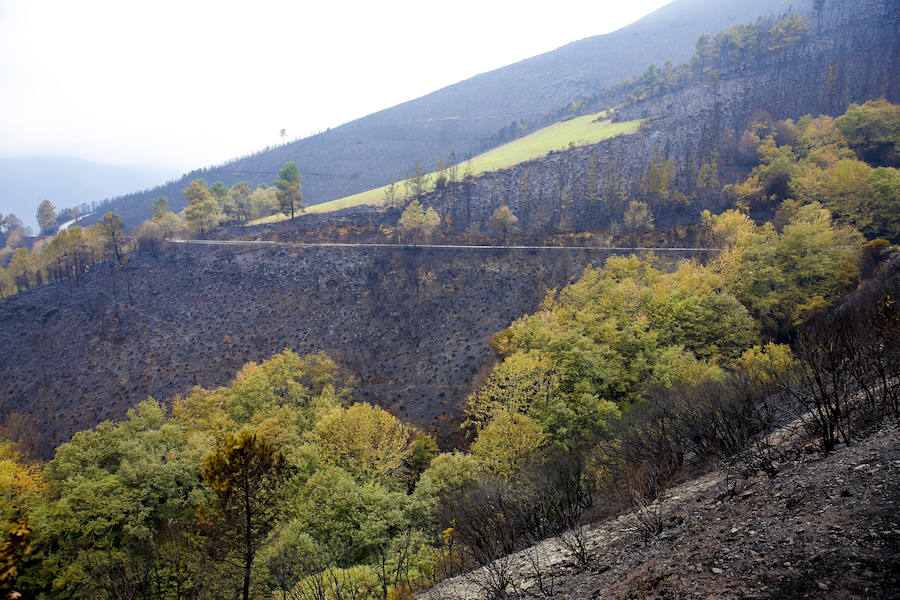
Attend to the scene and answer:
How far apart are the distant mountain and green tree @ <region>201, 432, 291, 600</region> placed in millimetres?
127399

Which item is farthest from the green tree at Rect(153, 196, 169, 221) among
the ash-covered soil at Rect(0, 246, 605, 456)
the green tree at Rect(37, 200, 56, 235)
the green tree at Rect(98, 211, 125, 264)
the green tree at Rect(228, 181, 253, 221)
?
the green tree at Rect(37, 200, 56, 235)

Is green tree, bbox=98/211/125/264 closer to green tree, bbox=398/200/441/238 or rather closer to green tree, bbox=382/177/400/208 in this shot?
green tree, bbox=382/177/400/208

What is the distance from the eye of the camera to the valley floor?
6.47 metres

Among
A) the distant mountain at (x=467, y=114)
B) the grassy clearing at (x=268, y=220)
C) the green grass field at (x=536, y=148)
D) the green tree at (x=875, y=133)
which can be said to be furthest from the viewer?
the distant mountain at (x=467, y=114)

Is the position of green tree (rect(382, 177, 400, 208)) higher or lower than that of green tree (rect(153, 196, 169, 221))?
lower

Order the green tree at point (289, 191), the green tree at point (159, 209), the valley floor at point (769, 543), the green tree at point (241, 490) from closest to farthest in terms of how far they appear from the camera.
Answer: the valley floor at point (769, 543) < the green tree at point (241, 490) < the green tree at point (289, 191) < the green tree at point (159, 209)

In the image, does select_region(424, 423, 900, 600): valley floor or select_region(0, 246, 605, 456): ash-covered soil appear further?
select_region(0, 246, 605, 456): ash-covered soil

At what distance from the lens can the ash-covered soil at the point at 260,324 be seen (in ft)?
146

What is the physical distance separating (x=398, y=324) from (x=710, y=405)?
1467 inches

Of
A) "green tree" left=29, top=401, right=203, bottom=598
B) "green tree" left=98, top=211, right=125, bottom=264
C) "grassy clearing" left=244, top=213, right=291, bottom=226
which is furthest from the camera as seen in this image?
"grassy clearing" left=244, top=213, right=291, bottom=226

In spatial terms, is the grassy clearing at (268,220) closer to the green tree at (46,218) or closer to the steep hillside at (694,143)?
the steep hillside at (694,143)

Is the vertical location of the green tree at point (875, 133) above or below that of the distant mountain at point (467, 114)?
below

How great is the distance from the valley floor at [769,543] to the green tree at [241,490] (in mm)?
8409

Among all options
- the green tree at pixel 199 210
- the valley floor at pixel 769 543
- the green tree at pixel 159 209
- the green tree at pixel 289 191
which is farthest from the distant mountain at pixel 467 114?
the valley floor at pixel 769 543
